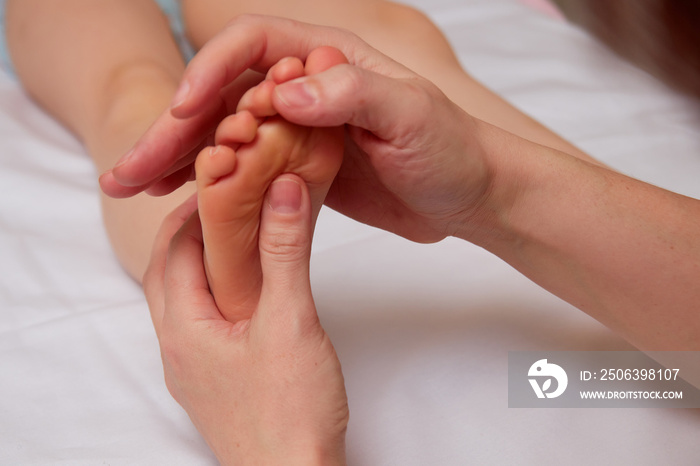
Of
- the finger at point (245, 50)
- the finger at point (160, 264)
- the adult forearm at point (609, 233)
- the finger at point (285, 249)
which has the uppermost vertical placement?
the adult forearm at point (609, 233)

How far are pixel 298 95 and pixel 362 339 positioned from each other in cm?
41

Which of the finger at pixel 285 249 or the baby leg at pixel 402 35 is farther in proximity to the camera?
the baby leg at pixel 402 35

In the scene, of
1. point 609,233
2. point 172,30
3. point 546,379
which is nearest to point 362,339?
point 546,379

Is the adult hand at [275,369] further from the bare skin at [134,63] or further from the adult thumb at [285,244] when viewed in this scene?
the bare skin at [134,63]

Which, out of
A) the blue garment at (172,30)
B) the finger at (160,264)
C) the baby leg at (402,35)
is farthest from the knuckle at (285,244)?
the blue garment at (172,30)

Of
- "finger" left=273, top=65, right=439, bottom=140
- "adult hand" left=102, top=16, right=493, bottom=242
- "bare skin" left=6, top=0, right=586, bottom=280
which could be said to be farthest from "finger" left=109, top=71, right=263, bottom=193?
"bare skin" left=6, top=0, right=586, bottom=280

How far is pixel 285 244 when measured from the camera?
67cm

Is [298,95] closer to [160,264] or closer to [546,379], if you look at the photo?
[160,264]

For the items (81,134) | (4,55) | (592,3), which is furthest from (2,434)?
(592,3)

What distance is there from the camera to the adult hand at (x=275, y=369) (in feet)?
2.20

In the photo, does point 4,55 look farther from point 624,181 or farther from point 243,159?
point 624,181

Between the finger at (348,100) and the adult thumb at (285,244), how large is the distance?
7cm

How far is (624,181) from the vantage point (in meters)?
0.81

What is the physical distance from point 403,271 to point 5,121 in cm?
83
